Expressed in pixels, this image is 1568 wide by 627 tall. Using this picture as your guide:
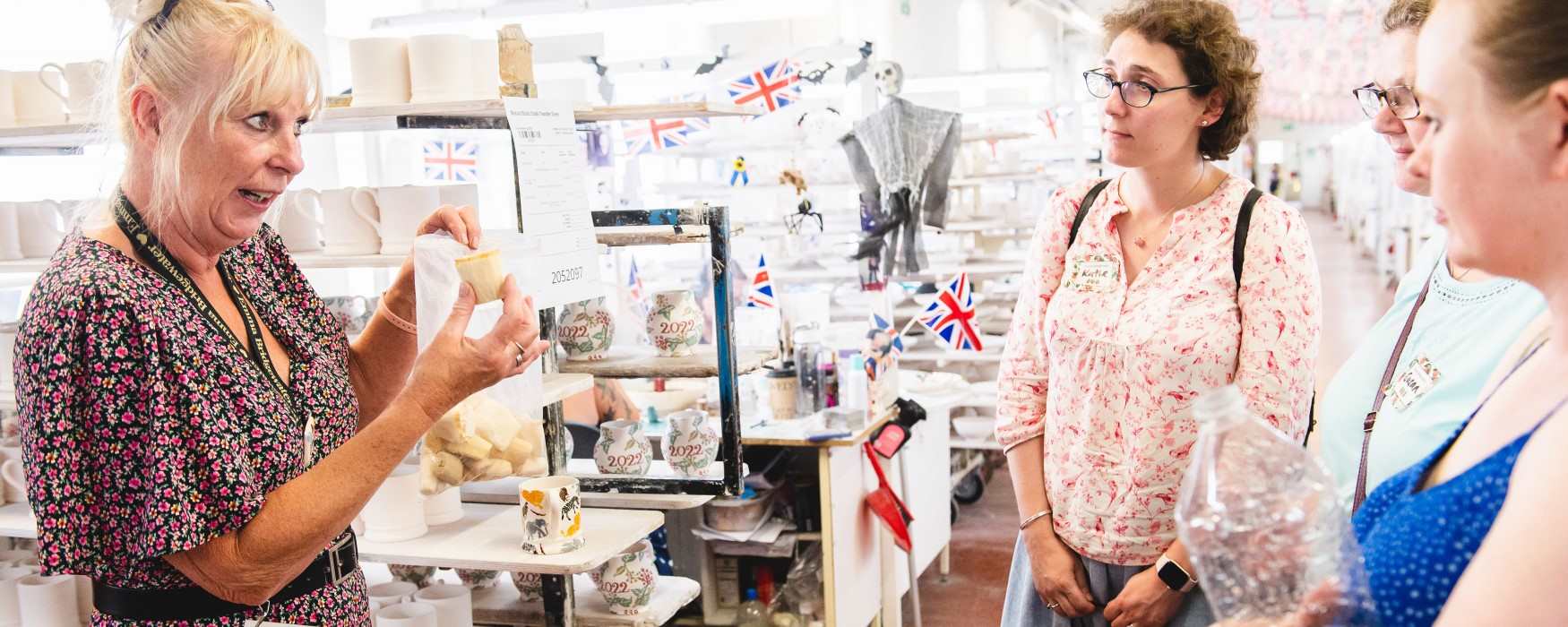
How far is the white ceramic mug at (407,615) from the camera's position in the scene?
233 cm

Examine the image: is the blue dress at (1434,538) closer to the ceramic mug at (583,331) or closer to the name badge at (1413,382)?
the name badge at (1413,382)

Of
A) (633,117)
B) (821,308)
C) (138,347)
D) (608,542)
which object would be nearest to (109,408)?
(138,347)

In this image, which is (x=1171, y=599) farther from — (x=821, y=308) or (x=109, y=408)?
(x=821, y=308)

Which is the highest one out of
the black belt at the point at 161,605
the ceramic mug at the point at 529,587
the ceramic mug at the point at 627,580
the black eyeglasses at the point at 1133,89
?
the black eyeglasses at the point at 1133,89

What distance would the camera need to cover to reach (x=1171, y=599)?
73.7 inches

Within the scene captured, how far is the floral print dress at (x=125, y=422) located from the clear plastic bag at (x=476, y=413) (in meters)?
0.38

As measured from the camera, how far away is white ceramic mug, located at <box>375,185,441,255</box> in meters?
2.62

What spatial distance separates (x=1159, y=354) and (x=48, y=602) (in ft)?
8.00

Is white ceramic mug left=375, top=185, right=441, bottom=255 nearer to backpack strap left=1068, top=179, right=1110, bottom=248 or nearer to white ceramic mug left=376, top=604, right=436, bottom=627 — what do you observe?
white ceramic mug left=376, top=604, right=436, bottom=627

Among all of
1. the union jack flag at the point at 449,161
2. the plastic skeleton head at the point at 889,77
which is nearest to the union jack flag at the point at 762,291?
the plastic skeleton head at the point at 889,77

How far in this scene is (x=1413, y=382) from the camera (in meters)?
1.54

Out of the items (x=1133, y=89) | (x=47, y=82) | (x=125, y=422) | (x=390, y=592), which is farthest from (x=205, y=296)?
(x=47, y=82)

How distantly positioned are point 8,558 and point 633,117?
2233 millimetres

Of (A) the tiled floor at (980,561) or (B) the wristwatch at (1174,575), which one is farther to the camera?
(A) the tiled floor at (980,561)
